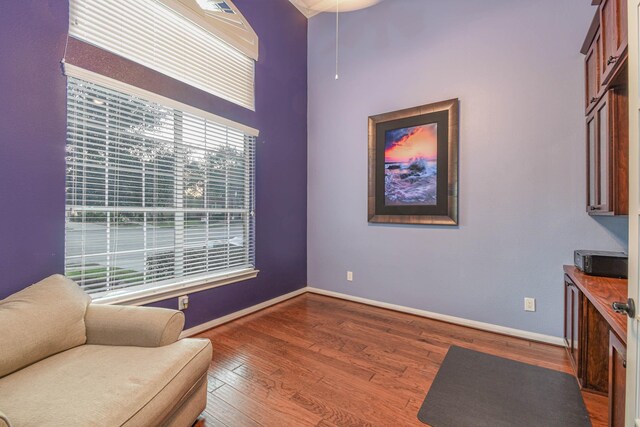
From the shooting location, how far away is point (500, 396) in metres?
1.83

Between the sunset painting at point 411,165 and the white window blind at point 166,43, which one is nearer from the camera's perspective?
the white window blind at point 166,43

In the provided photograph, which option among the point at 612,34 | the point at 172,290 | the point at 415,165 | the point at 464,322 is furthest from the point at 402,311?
the point at 612,34

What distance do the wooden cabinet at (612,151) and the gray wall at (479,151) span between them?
0.53 metres

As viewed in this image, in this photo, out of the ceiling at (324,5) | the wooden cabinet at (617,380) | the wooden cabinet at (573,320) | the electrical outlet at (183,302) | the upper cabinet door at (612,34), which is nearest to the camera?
the wooden cabinet at (617,380)

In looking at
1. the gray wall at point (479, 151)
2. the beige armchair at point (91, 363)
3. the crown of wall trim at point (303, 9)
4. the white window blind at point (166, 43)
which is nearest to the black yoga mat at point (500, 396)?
the gray wall at point (479, 151)

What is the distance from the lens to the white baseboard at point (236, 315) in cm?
267

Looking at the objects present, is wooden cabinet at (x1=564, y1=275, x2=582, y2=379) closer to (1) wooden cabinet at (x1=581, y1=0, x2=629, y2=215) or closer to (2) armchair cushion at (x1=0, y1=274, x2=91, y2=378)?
(1) wooden cabinet at (x1=581, y1=0, x2=629, y2=215)

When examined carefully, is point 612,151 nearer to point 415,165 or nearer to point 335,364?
point 415,165

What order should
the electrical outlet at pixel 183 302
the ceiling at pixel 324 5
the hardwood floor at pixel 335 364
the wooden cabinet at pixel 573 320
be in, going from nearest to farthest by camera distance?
the hardwood floor at pixel 335 364, the wooden cabinet at pixel 573 320, the electrical outlet at pixel 183 302, the ceiling at pixel 324 5

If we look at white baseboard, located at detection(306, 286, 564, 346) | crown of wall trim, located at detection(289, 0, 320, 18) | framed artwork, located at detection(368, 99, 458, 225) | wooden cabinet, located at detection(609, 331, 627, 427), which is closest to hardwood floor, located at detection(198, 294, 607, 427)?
white baseboard, located at detection(306, 286, 564, 346)

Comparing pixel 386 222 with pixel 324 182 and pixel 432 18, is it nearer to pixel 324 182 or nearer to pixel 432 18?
Result: pixel 324 182

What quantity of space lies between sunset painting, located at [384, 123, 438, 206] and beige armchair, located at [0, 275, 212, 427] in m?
2.52

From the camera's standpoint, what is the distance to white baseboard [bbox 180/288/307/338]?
267cm

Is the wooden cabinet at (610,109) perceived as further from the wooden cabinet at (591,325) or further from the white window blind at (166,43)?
the white window blind at (166,43)
